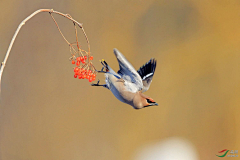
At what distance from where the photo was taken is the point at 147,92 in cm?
146

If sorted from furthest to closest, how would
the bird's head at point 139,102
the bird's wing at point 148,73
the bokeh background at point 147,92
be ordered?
the bokeh background at point 147,92
the bird's wing at point 148,73
the bird's head at point 139,102

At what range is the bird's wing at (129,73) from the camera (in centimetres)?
62

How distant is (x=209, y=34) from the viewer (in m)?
1.47

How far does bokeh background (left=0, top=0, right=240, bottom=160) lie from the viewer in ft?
4.44

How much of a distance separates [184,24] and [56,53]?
3.06 feet

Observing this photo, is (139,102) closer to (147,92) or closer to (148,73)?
(148,73)

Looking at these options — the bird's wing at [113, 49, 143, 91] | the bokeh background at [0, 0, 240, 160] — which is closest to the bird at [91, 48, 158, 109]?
the bird's wing at [113, 49, 143, 91]

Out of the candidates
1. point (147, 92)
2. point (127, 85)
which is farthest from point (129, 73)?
Result: point (147, 92)

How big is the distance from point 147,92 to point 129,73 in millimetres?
839

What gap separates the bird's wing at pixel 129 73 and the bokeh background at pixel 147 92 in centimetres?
76

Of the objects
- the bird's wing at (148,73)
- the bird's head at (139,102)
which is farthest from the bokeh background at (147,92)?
the bird's head at (139,102)

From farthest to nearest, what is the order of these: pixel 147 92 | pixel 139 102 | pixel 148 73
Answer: pixel 147 92
pixel 148 73
pixel 139 102

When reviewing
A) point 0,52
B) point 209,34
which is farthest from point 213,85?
point 0,52

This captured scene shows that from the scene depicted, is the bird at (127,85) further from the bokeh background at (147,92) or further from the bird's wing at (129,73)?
the bokeh background at (147,92)
